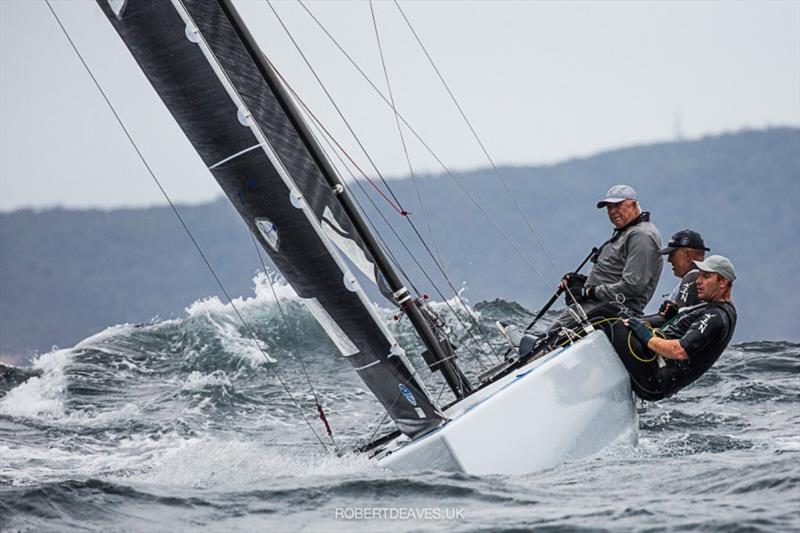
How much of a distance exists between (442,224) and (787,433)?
10121 millimetres

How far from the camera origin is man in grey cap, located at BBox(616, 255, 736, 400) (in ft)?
17.7

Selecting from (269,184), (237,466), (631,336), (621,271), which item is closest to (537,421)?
(631,336)

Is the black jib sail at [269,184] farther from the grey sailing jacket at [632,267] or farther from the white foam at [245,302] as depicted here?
the white foam at [245,302]

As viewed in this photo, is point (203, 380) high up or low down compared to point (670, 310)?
up

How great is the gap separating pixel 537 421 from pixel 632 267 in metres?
1.18

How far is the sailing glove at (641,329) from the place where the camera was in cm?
558

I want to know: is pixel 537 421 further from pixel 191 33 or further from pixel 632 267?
pixel 191 33

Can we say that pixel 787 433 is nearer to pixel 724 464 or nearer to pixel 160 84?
pixel 724 464

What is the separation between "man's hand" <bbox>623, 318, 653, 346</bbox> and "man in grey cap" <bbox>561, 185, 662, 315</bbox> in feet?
1.02

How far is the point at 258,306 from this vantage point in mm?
11836

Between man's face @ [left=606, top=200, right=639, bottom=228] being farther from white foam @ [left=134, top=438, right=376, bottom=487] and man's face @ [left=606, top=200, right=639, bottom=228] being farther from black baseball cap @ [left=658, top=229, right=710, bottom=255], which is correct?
white foam @ [left=134, top=438, right=376, bottom=487]

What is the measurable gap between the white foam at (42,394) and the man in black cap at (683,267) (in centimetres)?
463

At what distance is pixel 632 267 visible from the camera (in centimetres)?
595

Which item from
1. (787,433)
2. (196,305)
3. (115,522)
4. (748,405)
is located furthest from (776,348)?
(115,522)
